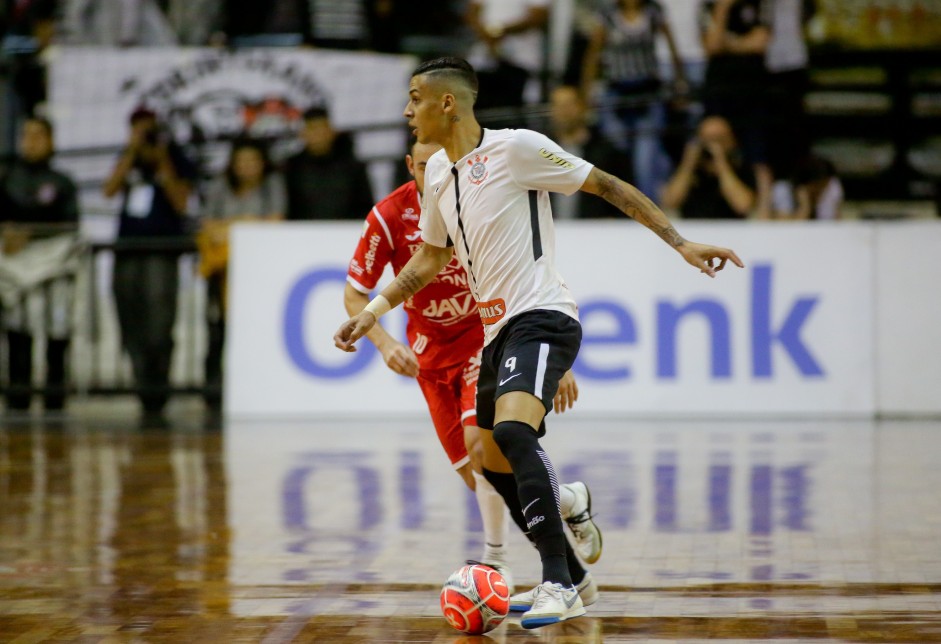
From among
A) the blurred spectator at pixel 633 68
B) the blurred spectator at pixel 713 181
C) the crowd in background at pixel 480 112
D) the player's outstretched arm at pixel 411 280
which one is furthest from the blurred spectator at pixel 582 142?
the player's outstretched arm at pixel 411 280

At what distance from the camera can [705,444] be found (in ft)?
36.6

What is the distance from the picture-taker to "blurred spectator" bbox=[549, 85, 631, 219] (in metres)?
13.6

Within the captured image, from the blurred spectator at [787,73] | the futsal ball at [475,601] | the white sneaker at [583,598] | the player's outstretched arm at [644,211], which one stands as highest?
the blurred spectator at [787,73]

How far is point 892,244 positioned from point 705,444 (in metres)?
3.10

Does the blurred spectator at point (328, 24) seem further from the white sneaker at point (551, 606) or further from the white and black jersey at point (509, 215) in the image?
the white sneaker at point (551, 606)

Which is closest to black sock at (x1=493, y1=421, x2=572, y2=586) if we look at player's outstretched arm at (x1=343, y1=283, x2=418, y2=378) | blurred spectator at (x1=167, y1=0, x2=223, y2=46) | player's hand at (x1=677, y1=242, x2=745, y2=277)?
player's outstretched arm at (x1=343, y1=283, x2=418, y2=378)

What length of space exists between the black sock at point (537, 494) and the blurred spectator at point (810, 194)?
29.4 ft

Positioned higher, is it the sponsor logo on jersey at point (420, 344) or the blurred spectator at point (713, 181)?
the blurred spectator at point (713, 181)

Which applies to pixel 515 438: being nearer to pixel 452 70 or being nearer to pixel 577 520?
pixel 577 520

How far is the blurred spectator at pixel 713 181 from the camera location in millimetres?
13523

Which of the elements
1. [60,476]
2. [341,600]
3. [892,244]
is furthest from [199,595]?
[892,244]

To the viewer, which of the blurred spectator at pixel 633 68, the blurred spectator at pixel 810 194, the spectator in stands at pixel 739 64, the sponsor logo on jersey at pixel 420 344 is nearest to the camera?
the sponsor logo on jersey at pixel 420 344

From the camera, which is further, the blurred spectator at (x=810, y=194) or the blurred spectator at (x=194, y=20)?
the blurred spectator at (x=194, y=20)

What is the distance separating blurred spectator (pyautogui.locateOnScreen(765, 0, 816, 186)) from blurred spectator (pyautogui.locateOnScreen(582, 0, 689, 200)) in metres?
0.98
